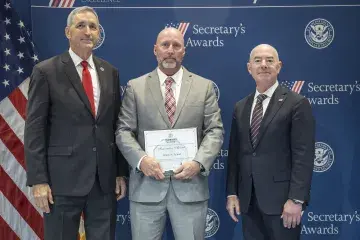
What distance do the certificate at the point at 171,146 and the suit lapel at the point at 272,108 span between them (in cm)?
47

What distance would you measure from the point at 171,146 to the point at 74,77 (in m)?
0.81

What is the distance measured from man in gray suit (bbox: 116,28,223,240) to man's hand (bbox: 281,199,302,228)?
572mm

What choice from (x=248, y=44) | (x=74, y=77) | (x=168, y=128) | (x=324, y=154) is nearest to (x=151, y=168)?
(x=168, y=128)

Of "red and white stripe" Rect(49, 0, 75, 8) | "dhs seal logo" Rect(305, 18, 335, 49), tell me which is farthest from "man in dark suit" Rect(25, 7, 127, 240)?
"dhs seal logo" Rect(305, 18, 335, 49)

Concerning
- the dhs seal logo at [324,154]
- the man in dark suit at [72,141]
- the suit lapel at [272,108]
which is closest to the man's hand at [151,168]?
the man in dark suit at [72,141]

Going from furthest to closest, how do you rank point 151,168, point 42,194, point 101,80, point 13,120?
point 13,120, point 101,80, point 151,168, point 42,194

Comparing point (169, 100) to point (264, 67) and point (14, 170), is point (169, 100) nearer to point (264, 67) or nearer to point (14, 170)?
point (264, 67)

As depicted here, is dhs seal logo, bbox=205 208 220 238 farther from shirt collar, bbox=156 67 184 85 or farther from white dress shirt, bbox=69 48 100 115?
white dress shirt, bbox=69 48 100 115

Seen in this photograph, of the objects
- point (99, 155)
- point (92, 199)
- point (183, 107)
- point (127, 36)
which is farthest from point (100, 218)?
point (127, 36)

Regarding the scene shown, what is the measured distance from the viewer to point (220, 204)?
14.2 feet

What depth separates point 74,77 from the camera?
3.05 m

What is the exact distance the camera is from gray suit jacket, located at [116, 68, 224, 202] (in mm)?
3139

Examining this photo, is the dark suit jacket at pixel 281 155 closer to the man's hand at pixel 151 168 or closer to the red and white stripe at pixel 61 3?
the man's hand at pixel 151 168

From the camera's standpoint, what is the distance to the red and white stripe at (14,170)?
12.8 feet
